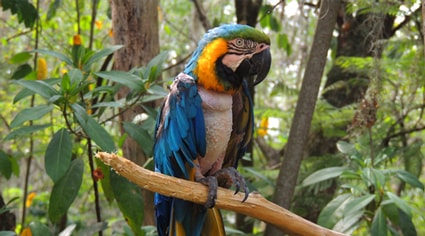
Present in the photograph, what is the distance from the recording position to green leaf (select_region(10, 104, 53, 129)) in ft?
5.89

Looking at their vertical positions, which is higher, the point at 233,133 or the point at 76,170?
the point at 233,133

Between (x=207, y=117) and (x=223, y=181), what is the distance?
0.24 m

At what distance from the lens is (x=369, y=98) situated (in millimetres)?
2271

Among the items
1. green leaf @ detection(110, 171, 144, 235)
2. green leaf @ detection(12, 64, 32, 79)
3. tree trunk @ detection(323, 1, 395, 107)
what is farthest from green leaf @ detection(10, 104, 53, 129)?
tree trunk @ detection(323, 1, 395, 107)

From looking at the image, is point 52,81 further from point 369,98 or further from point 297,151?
point 369,98

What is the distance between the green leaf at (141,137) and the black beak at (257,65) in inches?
24.4

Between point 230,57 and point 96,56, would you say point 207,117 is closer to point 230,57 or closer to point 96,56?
point 230,57

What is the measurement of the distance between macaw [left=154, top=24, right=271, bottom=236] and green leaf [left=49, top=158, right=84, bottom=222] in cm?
42

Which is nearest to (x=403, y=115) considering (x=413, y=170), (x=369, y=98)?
(x=413, y=170)

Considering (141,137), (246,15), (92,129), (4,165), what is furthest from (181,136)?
(246,15)

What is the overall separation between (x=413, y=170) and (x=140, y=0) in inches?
59.9

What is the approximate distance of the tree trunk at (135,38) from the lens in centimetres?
244

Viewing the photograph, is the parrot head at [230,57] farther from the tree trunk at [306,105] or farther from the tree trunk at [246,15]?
the tree trunk at [246,15]

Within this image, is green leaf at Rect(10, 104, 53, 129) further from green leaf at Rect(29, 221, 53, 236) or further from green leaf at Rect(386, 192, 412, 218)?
green leaf at Rect(386, 192, 412, 218)
